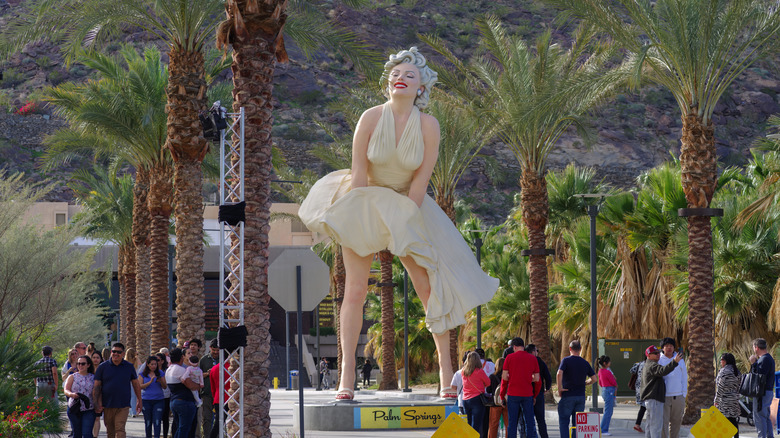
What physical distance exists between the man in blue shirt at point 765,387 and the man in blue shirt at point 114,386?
27.9ft

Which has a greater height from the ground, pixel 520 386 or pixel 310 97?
pixel 310 97

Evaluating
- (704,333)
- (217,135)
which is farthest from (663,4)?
(217,135)

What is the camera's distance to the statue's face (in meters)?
11.1

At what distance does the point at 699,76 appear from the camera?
1906 centimetres

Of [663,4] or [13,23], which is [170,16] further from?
[663,4]

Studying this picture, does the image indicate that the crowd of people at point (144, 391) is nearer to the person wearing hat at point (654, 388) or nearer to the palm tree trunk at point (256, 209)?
the palm tree trunk at point (256, 209)

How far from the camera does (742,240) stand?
80.7 feet

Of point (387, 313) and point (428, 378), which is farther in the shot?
point (428, 378)

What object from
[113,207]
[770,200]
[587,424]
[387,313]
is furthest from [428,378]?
[587,424]

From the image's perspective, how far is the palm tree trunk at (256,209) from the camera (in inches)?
459

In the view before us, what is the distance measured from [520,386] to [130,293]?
31.5 metres

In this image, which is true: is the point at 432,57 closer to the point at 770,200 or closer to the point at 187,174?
the point at 187,174

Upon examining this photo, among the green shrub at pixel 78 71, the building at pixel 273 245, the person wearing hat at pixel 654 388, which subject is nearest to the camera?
the person wearing hat at pixel 654 388

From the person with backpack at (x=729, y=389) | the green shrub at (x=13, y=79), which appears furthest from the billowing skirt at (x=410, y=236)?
the green shrub at (x=13, y=79)
